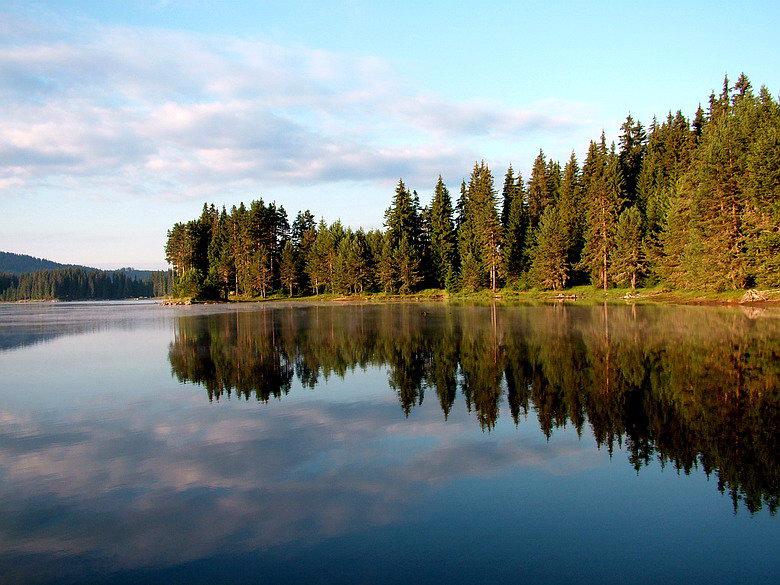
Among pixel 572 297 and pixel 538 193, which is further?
pixel 538 193

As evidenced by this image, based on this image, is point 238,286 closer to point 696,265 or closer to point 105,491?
point 696,265

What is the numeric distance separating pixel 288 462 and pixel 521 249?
301 feet

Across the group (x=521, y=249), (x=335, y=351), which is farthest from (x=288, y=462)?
(x=521, y=249)

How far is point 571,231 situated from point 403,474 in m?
85.3

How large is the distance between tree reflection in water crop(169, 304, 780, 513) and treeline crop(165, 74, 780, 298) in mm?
22683

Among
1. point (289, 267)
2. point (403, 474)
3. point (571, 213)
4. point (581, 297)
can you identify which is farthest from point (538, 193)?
point (403, 474)

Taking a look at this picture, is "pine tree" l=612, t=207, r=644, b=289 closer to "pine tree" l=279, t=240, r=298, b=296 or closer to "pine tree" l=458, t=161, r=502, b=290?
"pine tree" l=458, t=161, r=502, b=290

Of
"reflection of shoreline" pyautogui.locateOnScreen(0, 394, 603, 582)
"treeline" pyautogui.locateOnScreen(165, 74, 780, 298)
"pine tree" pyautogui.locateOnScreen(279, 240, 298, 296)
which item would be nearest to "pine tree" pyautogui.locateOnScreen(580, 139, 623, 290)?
"treeline" pyautogui.locateOnScreen(165, 74, 780, 298)

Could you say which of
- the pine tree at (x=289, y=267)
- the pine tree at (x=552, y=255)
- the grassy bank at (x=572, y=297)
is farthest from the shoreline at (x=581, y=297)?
the pine tree at (x=289, y=267)

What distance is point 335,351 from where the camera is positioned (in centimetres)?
2516

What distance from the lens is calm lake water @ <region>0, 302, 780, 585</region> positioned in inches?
243

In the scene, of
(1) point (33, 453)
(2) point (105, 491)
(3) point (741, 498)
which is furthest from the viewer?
(1) point (33, 453)

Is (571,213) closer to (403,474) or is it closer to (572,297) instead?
(572,297)

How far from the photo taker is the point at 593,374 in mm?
16484
